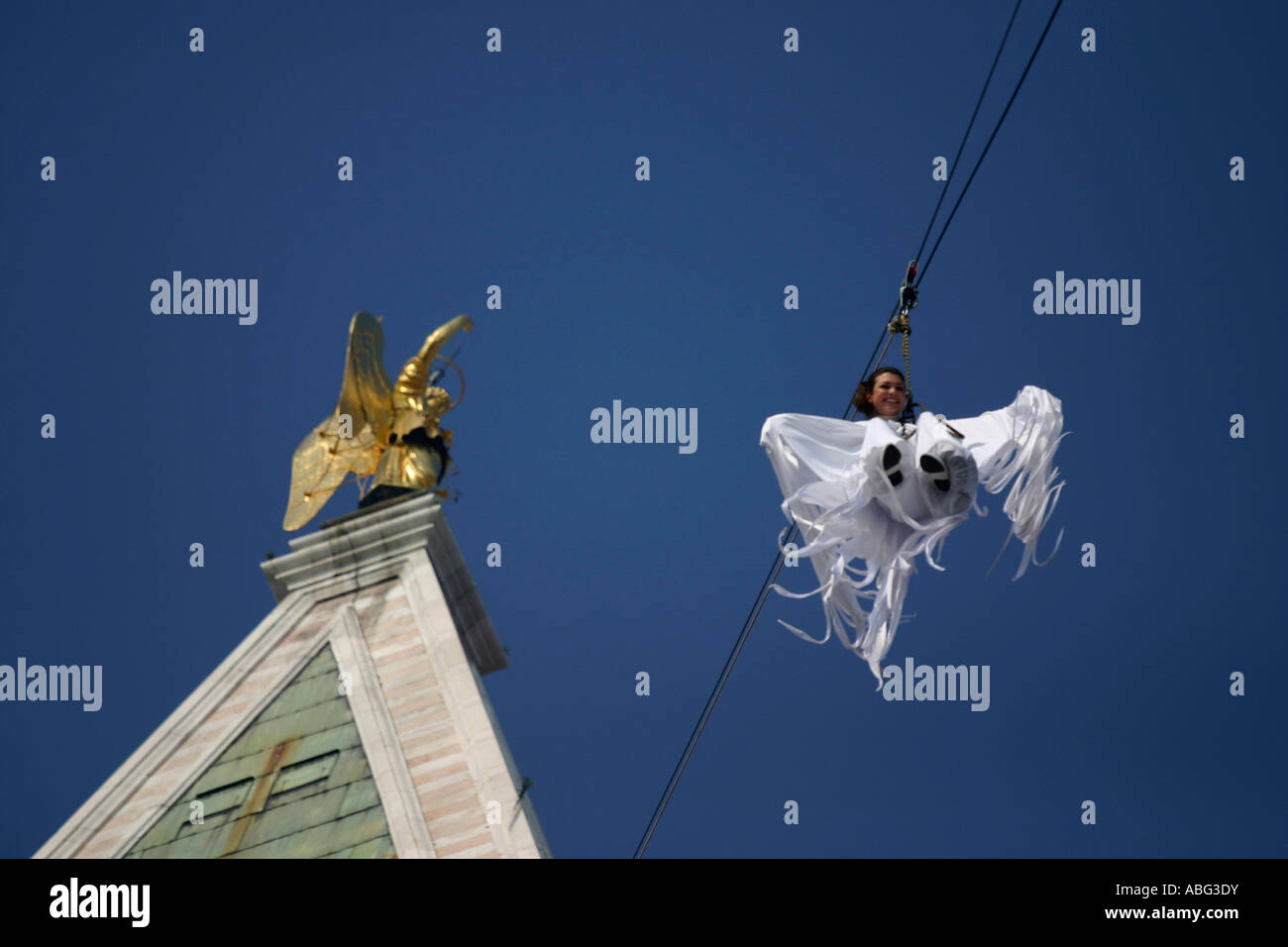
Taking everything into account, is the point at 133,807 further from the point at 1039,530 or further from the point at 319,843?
the point at 1039,530

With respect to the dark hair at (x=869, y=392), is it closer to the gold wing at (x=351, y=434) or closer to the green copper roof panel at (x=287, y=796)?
the green copper roof panel at (x=287, y=796)

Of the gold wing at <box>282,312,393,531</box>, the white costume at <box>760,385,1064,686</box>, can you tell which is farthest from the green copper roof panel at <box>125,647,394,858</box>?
the white costume at <box>760,385,1064,686</box>

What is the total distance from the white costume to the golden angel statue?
35.8 ft

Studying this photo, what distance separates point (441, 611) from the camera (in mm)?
27234

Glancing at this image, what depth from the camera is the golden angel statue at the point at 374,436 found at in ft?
96.2

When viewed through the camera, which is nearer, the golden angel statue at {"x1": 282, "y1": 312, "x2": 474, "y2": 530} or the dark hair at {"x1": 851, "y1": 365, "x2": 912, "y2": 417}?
the dark hair at {"x1": 851, "y1": 365, "x2": 912, "y2": 417}

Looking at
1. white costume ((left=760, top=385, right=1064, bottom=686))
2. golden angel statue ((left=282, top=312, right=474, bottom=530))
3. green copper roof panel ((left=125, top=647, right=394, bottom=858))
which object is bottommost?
green copper roof panel ((left=125, top=647, right=394, bottom=858))

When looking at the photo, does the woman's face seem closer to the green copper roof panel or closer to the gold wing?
the green copper roof panel

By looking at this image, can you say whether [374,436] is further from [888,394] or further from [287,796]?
[888,394]

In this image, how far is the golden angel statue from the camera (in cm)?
2933

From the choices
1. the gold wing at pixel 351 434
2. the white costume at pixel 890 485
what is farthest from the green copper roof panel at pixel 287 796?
the white costume at pixel 890 485

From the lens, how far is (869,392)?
19.1 meters
